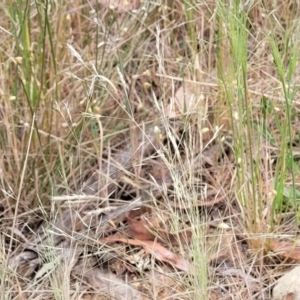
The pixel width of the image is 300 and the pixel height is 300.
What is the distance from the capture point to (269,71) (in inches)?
75.3

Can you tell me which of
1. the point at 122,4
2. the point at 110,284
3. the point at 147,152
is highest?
the point at 122,4

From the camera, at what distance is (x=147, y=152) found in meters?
1.88

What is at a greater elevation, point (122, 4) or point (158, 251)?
point (122, 4)

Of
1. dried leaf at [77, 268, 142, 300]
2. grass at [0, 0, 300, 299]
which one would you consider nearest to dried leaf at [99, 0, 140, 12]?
grass at [0, 0, 300, 299]

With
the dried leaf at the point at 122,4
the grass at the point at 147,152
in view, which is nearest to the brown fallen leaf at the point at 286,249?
the grass at the point at 147,152

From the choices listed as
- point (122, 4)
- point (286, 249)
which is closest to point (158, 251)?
point (286, 249)

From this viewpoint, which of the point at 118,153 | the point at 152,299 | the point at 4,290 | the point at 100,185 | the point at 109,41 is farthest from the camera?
the point at 109,41

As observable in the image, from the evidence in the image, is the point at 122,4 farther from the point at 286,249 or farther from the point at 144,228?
the point at 286,249

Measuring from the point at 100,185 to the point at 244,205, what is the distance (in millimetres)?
390

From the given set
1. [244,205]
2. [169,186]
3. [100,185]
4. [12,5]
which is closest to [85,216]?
[100,185]

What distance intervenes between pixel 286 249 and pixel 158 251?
0.96 ft

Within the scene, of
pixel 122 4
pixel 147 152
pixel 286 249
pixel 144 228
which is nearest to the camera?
pixel 286 249

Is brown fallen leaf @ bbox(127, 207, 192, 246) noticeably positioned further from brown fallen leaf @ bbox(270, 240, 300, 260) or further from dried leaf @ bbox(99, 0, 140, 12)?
dried leaf @ bbox(99, 0, 140, 12)

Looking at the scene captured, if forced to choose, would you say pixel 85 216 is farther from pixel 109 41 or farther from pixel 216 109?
pixel 109 41
